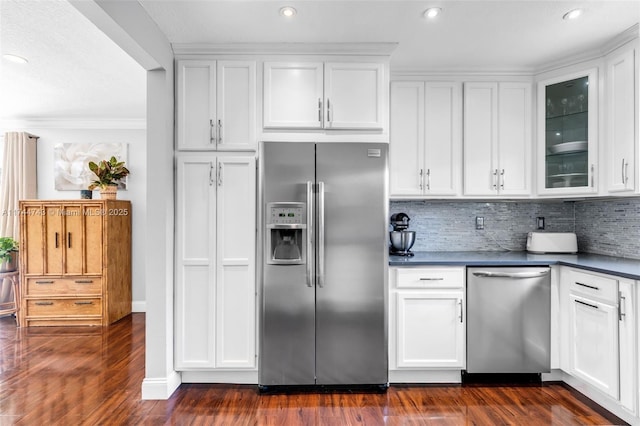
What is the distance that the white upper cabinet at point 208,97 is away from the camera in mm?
2586

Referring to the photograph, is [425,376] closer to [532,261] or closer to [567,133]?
[532,261]

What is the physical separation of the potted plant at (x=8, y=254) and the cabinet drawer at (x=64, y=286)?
46cm

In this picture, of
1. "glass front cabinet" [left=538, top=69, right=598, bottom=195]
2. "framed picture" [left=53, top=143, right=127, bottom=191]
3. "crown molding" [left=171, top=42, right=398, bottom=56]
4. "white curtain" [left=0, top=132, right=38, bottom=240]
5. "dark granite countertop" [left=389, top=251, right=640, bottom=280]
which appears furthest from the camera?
"framed picture" [left=53, top=143, right=127, bottom=191]

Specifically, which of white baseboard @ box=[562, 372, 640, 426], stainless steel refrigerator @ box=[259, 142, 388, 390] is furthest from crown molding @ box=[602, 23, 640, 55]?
white baseboard @ box=[562, 372, 640, 426]

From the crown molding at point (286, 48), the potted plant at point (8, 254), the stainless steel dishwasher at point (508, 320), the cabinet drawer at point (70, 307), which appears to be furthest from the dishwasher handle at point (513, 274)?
the potted plant at point (8, 254)

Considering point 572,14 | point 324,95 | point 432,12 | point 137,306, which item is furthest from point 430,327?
point 137,306

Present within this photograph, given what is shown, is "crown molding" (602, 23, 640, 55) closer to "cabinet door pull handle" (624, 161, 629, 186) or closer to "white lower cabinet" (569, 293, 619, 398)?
"cabinet door pull handle" (624, 161, 629, 186)

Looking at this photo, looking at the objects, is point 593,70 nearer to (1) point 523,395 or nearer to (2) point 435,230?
(2) point 435,230

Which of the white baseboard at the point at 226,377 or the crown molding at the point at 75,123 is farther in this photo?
the crown molding at the point at 75,123

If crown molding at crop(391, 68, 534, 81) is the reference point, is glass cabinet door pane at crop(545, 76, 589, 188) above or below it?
below

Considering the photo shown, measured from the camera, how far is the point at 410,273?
2590 mm

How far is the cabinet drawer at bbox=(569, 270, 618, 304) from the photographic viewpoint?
2151 mm

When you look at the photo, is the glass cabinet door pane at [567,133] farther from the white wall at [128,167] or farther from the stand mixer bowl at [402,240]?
the white wall at [128,167]

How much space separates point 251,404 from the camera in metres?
2.37
